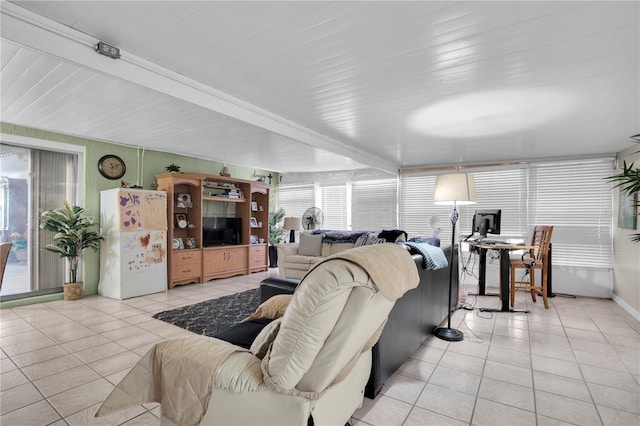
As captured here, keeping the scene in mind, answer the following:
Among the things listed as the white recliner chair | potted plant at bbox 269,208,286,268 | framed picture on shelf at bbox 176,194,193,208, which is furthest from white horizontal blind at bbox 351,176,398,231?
the white recliner chair

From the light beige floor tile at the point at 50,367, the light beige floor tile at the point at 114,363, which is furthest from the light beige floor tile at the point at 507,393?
the light beige floor tile at the point at 50,367

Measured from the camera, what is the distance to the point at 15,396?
7.17 feet

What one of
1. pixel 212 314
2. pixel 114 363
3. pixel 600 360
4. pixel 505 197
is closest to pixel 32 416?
pixel 114 363

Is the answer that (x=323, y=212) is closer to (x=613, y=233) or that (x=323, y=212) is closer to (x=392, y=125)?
(x=392, y=125)

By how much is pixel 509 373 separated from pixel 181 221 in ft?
17.4

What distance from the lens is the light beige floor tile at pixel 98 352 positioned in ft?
9.01

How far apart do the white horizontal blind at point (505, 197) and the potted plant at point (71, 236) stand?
6.28 meters

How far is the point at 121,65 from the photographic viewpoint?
2162 millimetres

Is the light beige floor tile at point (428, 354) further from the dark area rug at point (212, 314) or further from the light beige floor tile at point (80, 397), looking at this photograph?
the light beige floor tile at point (80, 397)

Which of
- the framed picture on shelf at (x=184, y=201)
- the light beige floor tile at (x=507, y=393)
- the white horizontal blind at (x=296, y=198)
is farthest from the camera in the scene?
the white horizontal blind at (x=296, y=198)

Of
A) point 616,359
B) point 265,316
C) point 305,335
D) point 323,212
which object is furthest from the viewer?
point 323,212

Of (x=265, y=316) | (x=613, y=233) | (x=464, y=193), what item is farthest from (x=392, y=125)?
(x=613, y=233)

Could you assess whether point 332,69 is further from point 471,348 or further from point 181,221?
point 181,221

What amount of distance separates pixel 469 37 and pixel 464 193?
1572 mm
